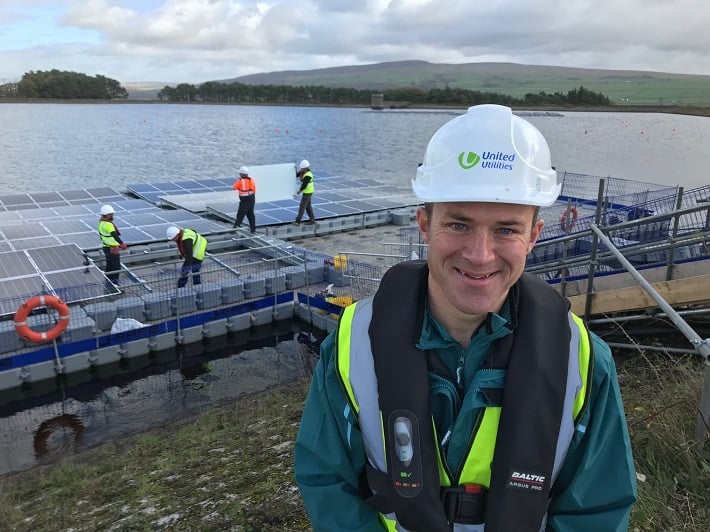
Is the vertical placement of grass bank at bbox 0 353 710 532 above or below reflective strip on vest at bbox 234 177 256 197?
below

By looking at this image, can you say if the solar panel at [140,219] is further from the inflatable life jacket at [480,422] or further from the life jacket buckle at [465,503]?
the life jacket buckle at [465,503]

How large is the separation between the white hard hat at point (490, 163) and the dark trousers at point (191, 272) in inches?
453

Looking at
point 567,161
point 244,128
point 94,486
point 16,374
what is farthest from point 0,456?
point 244,128

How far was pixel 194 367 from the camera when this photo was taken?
39.5 ft

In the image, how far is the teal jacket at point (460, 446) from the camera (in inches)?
75.9

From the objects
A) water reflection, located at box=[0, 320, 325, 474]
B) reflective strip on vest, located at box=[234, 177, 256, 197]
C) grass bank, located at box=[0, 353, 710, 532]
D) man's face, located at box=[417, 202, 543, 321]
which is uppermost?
man's face, located at box=[417, 202, 543, 321]

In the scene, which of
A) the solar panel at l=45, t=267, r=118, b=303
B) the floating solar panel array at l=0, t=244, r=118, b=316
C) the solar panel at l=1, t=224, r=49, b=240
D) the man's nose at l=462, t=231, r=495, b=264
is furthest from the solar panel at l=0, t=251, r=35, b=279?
the man's nose at l=462, t=231, r=495, b=264

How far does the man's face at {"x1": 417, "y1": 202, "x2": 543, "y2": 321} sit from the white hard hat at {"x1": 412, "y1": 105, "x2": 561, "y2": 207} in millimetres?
51

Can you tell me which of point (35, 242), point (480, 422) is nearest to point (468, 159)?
A: point (480, 422)

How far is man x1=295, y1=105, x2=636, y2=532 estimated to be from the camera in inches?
75.1

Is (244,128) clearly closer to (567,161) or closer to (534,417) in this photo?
(567,161)

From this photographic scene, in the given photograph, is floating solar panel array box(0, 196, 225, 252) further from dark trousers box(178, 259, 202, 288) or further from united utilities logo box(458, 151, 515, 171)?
united utilities logo box(458, 151, 515, 171)

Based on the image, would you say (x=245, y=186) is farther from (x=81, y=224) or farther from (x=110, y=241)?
(x=81, y=224)

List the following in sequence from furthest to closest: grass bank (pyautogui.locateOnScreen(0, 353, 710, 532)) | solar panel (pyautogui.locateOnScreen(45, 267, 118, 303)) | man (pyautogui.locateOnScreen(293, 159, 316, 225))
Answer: man (pyautogui.locateOnScreen(293, 159, 316, 225))
solar panel (pyautogui.locateOnScreen(45, 267, 118, 303))
grass bank (pyautogui.locateOnScreen(0, 353, 710, 532))
